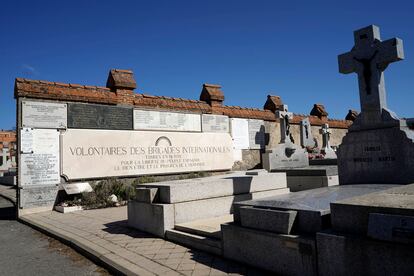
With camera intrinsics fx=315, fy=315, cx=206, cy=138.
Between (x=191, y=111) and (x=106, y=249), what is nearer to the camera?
(x=106, y=249)

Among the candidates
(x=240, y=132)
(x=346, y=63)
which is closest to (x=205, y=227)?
(x=346, y=63)

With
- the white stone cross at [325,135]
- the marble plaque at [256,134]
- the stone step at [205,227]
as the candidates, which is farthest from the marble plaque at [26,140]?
the white stone cross at [325,135]

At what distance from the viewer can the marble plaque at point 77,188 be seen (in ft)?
29.8

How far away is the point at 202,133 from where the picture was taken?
1282 cm

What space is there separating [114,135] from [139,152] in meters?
1.05

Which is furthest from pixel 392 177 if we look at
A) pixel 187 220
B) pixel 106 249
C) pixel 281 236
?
pixel 106 249

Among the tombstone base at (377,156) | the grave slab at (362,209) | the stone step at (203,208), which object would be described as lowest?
the stone step at (203,208)

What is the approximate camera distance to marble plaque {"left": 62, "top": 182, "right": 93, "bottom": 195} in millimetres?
9097

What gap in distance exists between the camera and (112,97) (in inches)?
425

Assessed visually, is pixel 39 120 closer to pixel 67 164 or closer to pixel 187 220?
pixel 67 164

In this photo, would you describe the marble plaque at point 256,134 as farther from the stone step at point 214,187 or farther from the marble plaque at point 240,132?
the stone step at point 214,187

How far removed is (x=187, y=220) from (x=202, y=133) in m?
7.45

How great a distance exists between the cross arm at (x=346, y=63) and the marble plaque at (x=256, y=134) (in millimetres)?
8364

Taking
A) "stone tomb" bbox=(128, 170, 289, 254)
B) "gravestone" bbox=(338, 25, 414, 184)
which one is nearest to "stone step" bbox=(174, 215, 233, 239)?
"stone tomb" bbox=(128, 170, 289, 254)
